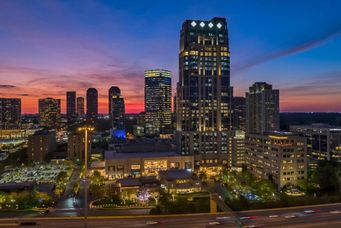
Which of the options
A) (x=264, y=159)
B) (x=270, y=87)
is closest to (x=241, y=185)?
(x=264, y=159)

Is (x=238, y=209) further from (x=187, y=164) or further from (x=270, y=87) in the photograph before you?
(x=270, y=87)

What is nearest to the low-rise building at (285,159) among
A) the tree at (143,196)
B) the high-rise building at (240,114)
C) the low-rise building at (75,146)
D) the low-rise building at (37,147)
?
the tree at (143,196)

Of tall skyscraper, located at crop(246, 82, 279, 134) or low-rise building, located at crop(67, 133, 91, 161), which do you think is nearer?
low-rise building, located at crop(67, 133, 91, 161)

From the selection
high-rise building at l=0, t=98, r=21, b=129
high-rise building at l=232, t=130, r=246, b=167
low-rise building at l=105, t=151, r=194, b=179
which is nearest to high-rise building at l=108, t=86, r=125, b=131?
high-rise building at l=0, t=98, r=21, b=129

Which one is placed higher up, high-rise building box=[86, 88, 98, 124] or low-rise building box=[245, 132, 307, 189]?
high-rise building box=[86, 88, 98, 124]

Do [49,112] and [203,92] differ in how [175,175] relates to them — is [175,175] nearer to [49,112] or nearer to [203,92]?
[203,92]

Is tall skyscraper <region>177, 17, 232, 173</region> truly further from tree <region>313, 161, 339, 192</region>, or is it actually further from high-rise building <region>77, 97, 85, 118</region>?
high-rise building <region>77, 97, 85, 118</region>

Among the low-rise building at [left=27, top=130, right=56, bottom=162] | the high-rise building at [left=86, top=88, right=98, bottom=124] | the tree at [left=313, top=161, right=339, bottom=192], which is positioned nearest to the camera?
the tree at [left=313, top=161, right=339, bottom=192]

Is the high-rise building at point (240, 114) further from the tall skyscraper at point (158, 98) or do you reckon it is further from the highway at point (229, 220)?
the highway at point (229, 220)
